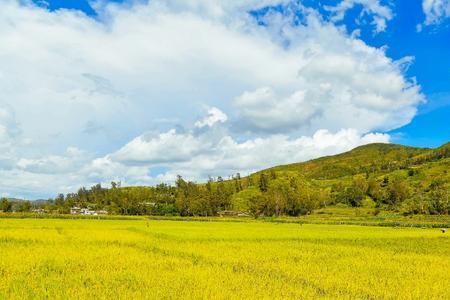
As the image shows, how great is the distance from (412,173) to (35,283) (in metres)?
155

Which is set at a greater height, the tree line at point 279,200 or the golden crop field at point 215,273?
the tree line at point 279,200

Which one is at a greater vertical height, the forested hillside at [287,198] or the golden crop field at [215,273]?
the forested hillside at [287,198]

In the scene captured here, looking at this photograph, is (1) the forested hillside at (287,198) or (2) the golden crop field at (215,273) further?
(1) the forested hillside at (287,198)

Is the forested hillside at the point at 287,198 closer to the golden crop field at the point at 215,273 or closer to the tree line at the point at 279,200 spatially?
the tree line at the point at 279,200

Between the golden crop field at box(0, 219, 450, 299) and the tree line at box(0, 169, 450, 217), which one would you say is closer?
the golden crop field at box(0, 219, 450, 299)

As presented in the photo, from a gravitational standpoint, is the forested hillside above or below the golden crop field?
above

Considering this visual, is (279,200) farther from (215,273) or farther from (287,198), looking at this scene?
(215,273)

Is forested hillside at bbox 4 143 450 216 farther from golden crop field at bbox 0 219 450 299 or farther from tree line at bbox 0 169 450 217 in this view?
golden crop field at bbox 0 219 450 299

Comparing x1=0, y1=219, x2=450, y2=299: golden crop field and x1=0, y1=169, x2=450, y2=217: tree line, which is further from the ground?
x1=0, y1=169, x2=450, y2=217: tree line

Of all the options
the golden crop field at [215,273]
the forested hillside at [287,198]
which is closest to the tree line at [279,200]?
the forested hillside at [287,198]

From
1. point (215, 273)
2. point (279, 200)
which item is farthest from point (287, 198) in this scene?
point (215, 273)

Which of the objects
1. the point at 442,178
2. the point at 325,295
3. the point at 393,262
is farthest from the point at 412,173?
the point at 325,295

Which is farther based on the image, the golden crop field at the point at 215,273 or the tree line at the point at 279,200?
the tree line at the point at 279,200

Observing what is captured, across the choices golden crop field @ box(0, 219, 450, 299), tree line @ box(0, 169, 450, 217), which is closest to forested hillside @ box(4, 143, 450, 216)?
tree line @ box(0, 169, 450, 217)
